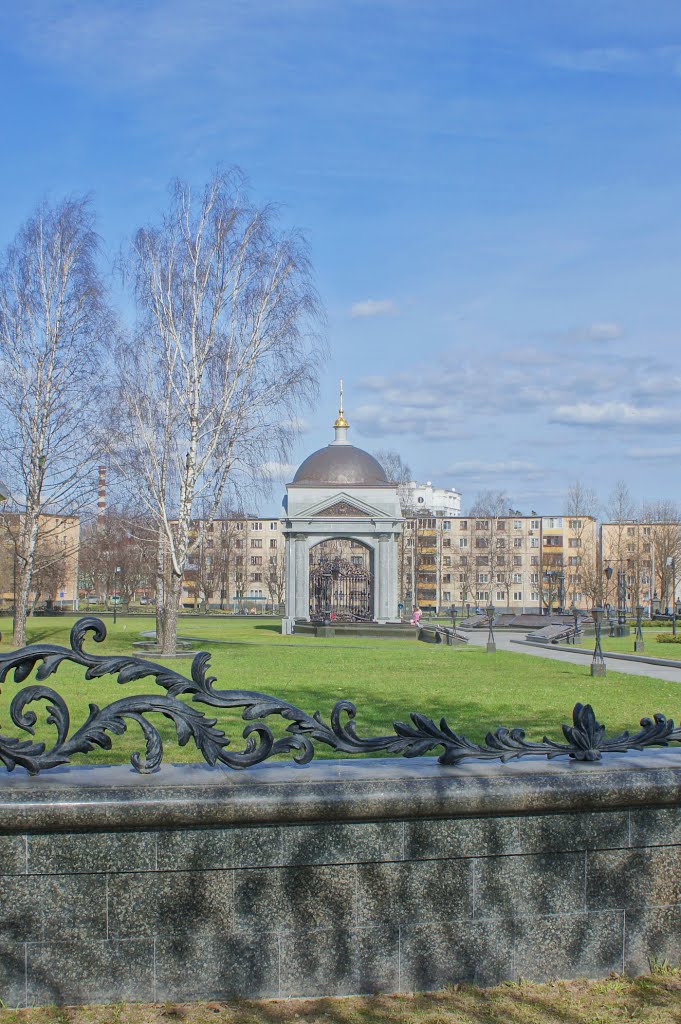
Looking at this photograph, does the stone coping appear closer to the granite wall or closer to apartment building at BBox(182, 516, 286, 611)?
the granite wall

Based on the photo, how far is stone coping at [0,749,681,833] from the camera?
3.47 meters

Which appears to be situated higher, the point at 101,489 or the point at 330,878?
the point at 101,489

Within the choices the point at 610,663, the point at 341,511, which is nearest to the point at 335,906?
the point at 610,663

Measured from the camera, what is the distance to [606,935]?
3.85m

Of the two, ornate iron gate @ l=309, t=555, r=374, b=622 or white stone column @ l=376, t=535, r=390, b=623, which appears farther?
ornate iron gate @ l=309, t=555, r=374, b=622

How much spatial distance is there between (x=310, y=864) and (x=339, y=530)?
40862mm

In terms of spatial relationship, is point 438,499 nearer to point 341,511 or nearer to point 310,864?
point 341,511

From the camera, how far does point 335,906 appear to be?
363cm

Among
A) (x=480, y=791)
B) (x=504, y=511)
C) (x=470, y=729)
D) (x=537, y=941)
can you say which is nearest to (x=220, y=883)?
(x=480, y=791)

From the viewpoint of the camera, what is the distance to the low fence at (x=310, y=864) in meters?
3.49

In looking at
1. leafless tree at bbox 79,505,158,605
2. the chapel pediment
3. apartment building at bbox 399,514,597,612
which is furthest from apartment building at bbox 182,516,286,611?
the chapel pediment

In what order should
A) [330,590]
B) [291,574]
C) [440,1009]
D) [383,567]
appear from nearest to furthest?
[440,1009]
[291,574]
[383,567]
[330,590]

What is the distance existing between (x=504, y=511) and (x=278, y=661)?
8316 cm

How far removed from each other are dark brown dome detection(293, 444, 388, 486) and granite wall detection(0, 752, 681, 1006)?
1744 inches
